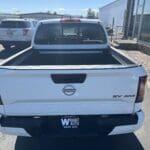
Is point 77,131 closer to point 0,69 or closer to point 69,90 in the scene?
point 69,90

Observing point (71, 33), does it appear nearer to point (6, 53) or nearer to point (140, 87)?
point (140, 87)

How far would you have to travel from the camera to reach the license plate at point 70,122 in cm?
406

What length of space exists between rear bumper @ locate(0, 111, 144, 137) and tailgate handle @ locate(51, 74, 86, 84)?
19.2 inches

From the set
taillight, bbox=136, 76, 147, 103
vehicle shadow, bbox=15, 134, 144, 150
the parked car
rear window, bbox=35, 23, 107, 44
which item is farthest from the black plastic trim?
the parked car

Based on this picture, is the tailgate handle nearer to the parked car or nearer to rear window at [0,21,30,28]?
the parked car

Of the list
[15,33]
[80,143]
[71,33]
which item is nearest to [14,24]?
[15,33]

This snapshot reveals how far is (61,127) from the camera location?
162 inches

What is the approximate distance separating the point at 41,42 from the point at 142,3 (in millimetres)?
14448

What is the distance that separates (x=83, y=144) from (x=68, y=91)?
1.39 m

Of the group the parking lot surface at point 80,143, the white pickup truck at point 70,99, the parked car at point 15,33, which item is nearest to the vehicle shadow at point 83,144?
the parking lot surface at point 80,143

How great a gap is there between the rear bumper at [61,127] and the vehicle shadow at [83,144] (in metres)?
0.82

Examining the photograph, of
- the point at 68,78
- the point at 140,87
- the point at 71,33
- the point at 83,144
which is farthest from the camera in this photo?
the point at 71,33

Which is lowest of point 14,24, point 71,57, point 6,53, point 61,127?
point 6,53

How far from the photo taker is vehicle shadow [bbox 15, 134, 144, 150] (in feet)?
16.1
